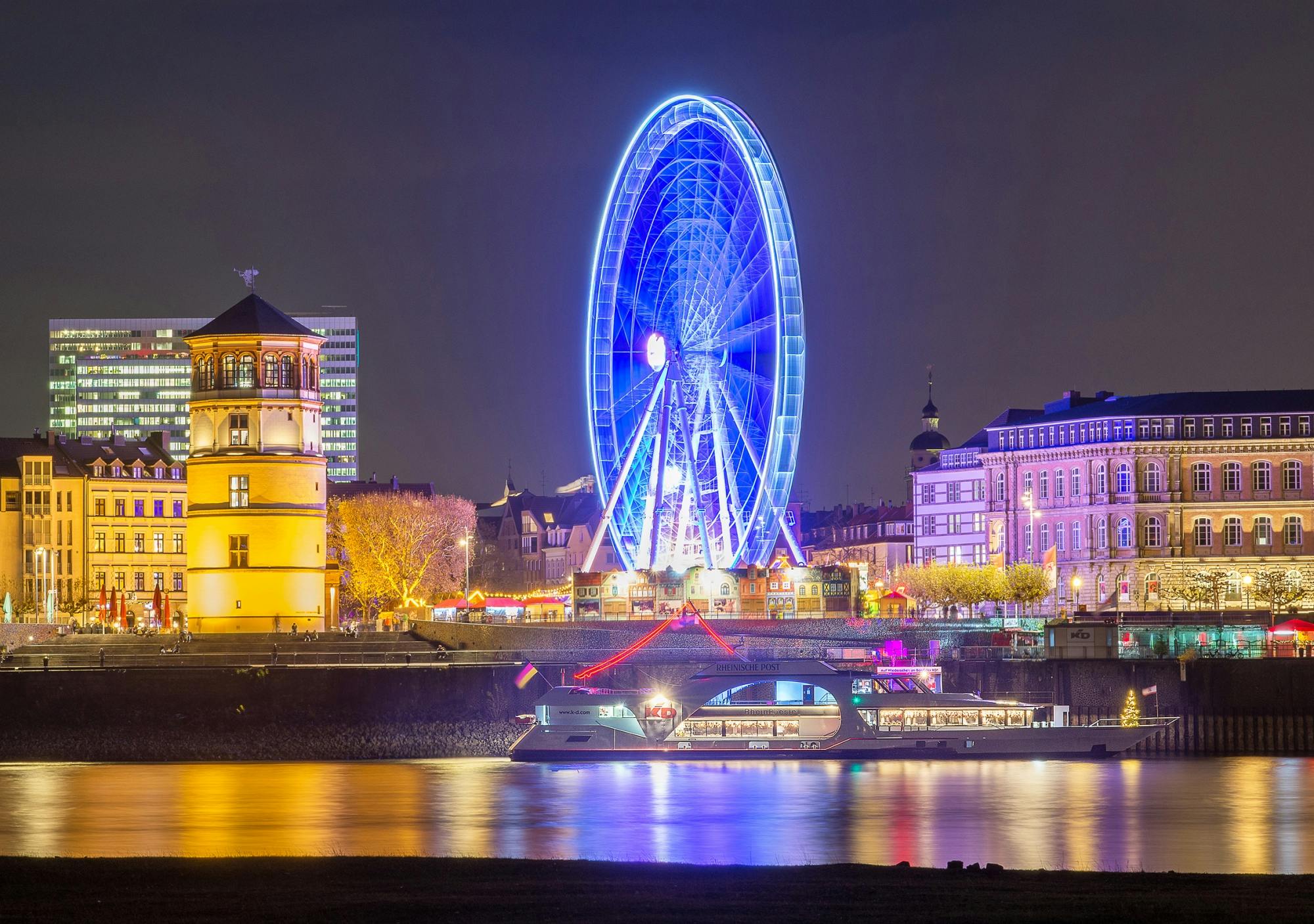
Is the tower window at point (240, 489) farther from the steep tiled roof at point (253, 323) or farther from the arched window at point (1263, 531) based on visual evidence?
the arched window at point (1263, 531)

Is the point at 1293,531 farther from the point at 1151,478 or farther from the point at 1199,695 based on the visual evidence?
the point at 1199,695

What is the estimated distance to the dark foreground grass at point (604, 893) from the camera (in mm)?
31531

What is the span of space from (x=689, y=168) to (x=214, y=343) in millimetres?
24182

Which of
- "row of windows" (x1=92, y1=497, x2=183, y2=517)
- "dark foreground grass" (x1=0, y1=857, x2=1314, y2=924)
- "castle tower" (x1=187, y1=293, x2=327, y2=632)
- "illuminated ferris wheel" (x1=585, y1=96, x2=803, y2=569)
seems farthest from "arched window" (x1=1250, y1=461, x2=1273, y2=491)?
Answer: "dark foreground grass" (x1=0, y1=857, x2=1314, y2=924)

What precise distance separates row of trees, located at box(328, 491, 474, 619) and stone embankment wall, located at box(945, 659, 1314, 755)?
64051 mm

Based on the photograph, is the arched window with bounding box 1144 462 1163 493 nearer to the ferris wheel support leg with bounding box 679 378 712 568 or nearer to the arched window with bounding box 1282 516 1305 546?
the arched window with bounding box 1282 516 1305 546

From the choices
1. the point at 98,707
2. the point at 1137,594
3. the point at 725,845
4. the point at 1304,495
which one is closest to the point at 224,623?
the point at 98,707

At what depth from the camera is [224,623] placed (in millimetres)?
103750

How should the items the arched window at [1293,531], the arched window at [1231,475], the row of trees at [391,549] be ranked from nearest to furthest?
1. the arched window at [1293,531]
2. the arched window at [1231,475]
3. the row of trees at [391,549]

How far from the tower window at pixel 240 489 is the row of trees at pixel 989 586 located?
163 feet

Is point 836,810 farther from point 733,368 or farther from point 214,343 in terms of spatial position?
point 214,343

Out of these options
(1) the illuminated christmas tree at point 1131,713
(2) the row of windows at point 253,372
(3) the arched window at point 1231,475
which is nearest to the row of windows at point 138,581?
(2) the row of windows at point 253,372

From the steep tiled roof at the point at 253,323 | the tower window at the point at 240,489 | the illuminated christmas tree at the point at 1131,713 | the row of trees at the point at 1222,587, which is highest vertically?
the steep tiled roof at the point at 253,323

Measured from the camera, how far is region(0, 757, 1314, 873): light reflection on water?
50.5 meters
